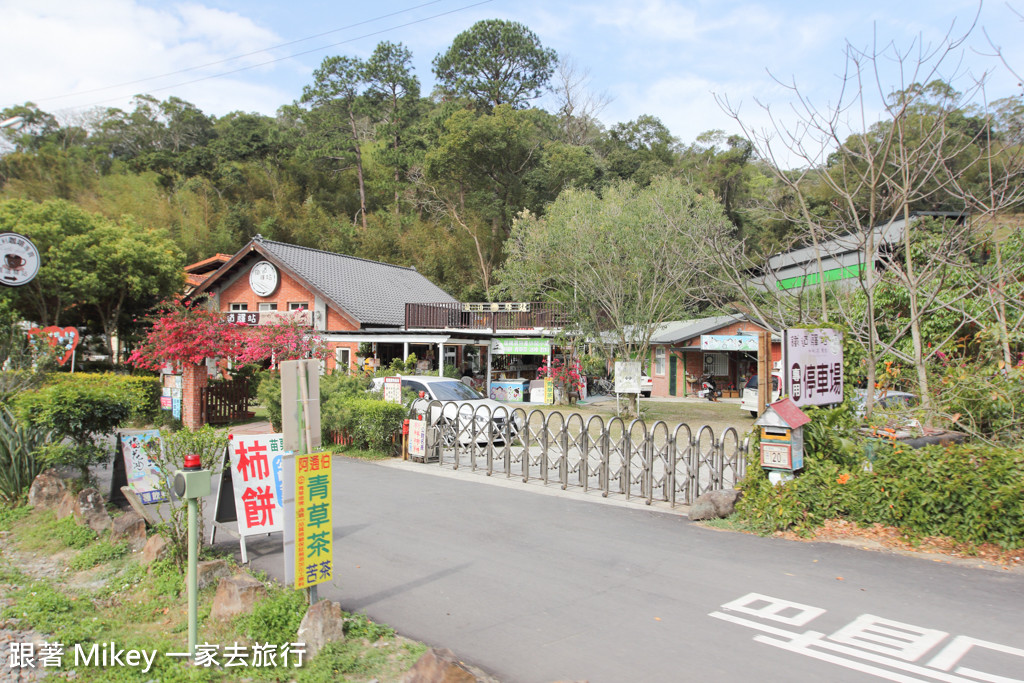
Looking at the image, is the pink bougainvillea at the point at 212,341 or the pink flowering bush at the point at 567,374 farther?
the pink flowering bush at the point at 567,374

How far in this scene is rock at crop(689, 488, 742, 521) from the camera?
820cm

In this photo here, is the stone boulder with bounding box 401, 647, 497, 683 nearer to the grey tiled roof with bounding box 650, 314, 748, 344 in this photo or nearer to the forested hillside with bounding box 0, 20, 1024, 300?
the grey tiled roof with bounding box 650, 314, 748, 344

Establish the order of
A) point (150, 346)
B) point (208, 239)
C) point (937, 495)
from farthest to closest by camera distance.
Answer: point (208, 239)
point (150, 346)
point (937, 495)

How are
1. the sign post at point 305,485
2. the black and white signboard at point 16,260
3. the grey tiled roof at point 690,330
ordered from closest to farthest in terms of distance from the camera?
the sign post at point 305,485, the black and white signboard at point 16,260, the grey tiled roof at point 690,330

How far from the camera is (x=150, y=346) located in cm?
1534

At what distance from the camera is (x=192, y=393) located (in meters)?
15.8

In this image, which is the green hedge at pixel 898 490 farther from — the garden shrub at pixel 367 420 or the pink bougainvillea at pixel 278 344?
the pink bougainvillea at pixel 278 344

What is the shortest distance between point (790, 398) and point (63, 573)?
7.81 meters

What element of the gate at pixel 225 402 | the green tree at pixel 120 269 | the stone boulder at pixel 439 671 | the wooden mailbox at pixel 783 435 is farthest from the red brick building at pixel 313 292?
the stone boulder at pixel 439 671

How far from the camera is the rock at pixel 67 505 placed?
749 cm

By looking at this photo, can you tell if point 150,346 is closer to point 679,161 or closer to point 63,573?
point 63,573

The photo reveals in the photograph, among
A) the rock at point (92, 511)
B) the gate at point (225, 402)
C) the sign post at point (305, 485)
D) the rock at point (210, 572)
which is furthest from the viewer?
the gate at point (225, 402)

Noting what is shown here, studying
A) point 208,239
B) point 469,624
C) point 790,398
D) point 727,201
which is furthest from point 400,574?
point 727,201

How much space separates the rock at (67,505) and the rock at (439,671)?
581 centimetres
